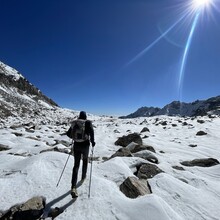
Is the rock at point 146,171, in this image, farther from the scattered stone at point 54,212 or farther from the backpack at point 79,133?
the scattered stone at point 54,212

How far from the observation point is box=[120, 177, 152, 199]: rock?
637cm

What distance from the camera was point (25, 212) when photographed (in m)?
5.52

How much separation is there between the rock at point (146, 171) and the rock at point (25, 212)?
4086mm

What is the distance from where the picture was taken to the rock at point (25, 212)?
18.1 ft

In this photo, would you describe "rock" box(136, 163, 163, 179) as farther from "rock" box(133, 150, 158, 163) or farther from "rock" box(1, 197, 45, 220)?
"rock" box(1, 197, 45, 220)

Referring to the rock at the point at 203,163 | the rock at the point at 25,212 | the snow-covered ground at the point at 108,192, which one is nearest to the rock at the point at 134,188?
the snow-covered ground at the point at 108,192

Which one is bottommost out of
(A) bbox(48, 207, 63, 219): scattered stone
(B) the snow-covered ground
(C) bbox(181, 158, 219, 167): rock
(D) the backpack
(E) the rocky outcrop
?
(A) bbox(48, 207, 63, 219): scattered stone

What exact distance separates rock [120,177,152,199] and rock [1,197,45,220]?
8.53 feet

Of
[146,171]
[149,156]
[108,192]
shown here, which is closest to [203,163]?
[149,156]

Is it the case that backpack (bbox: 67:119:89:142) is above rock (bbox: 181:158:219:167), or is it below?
above

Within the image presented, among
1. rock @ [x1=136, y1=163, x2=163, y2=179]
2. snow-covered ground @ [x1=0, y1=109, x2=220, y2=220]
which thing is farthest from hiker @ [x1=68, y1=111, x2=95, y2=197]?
rock @ [x1=136, y1=163, x2=163, y2=179]

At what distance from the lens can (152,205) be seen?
5.39m

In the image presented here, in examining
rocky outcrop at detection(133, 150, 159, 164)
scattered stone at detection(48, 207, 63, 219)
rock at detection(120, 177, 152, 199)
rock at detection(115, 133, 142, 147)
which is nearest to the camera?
scattered stone at detection(48, 207, 63, 219)

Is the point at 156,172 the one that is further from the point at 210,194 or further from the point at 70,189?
the point at 70,189
